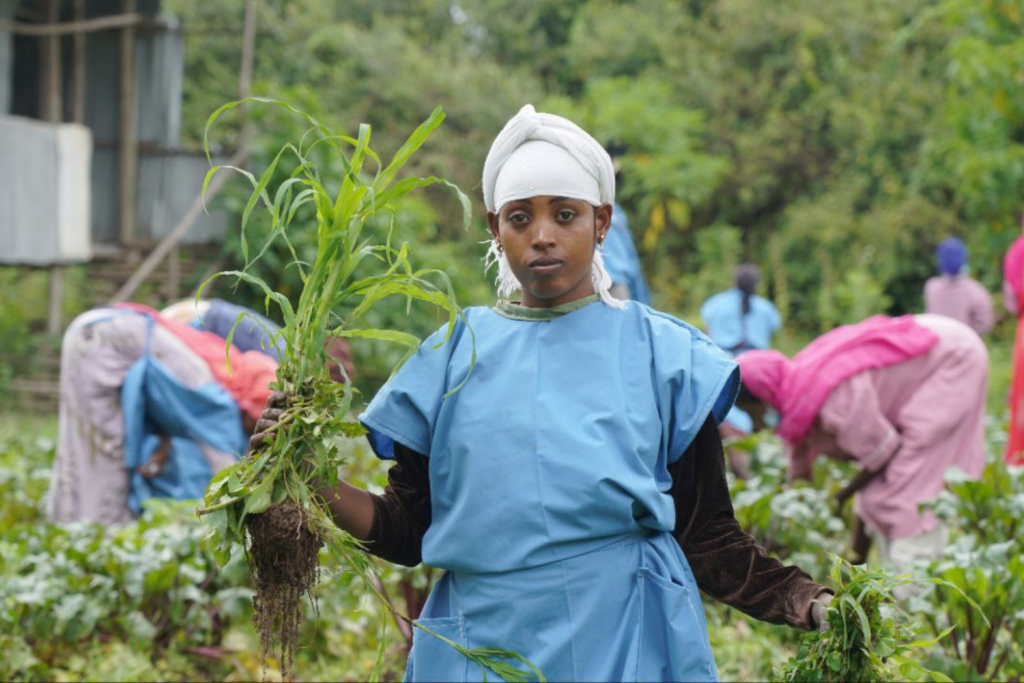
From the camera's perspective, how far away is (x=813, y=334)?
60.8 ft

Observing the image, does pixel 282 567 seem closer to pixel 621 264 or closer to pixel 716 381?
pixel 716 381

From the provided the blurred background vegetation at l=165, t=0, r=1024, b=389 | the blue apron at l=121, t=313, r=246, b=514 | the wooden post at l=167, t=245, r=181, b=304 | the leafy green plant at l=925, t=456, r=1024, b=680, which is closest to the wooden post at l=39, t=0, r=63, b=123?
the wooden post at l=167, t=245, r=181, b=304

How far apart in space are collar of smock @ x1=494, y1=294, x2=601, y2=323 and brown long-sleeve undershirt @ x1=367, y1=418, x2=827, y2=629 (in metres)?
0.34

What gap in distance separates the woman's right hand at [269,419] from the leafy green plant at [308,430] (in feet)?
0.04

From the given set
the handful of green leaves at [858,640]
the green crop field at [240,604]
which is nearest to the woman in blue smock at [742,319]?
the green crop field at [240,604]

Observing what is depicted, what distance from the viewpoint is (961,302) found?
11.5 m

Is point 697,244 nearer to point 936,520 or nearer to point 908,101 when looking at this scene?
point 908,101

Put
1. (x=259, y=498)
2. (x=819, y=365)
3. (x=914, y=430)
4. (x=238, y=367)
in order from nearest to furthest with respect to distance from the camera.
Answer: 1. (x=259, y=498)
2. (x=819, y=365)
3. (x=914, y=430)
4. (x=238, y=367)

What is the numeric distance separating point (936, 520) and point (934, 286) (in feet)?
21.3

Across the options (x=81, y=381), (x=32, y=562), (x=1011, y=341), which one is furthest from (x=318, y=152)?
(x=1011, y=341)

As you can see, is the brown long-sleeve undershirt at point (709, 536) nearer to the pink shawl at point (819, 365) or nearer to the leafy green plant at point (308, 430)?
the leafy green plant at point (308, 430)

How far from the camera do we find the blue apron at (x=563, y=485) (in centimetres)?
248

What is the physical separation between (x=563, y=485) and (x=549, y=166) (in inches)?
24.5

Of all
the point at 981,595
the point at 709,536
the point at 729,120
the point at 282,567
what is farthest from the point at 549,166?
the point at 729,120
